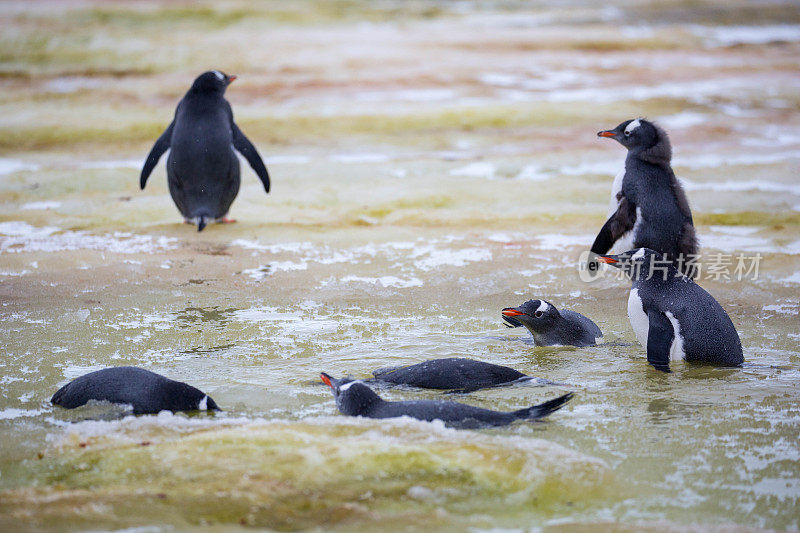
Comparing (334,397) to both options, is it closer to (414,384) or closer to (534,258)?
(414,384)

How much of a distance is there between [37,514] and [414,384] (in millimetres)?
1423

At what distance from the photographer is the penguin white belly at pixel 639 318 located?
12.1 feet

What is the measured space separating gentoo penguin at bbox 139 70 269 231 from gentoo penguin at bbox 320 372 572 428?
356 centimetres

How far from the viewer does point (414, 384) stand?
3.24 metres

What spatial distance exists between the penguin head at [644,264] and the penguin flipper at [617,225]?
0.84 m

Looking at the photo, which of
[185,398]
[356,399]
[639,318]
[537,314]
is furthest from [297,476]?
[639,318]

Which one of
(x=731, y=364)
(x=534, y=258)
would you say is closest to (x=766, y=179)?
(x=534, y=258)

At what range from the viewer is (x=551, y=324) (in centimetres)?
373

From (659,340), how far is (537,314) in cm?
49

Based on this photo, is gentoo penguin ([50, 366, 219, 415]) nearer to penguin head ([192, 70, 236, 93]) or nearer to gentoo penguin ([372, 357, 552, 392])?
gentoo penguin ([372, 357, 552, 392])

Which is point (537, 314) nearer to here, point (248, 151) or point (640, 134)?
point (640, 134)

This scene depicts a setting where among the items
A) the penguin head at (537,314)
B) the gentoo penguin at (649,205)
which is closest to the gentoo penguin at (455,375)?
the penguin head at (537,314)

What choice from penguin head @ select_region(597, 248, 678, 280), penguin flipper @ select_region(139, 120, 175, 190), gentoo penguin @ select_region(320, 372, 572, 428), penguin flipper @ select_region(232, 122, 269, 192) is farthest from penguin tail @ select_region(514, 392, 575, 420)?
penguin flipper @ select_region(139, 120, 175, 190)

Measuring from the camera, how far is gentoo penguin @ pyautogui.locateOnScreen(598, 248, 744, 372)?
3523 mm
